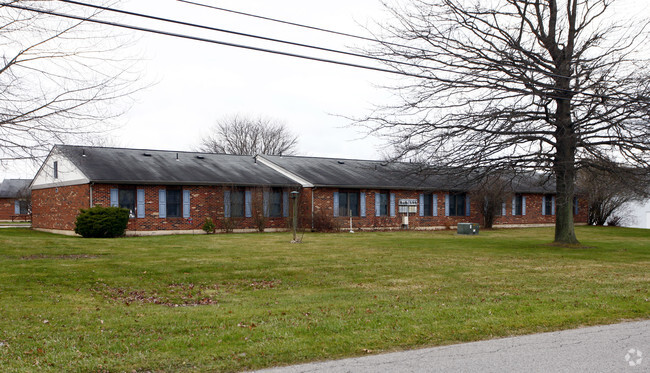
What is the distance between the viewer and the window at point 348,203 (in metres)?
32.8

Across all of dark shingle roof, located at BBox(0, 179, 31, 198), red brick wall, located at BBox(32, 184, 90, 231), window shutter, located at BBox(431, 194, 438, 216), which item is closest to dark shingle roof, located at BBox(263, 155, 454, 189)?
window shutter, located at BBox(431, 194, 438, 216)

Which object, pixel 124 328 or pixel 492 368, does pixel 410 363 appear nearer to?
pixel 492 368

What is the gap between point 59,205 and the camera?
3016cm

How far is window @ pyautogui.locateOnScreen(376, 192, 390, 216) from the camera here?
3409 cm

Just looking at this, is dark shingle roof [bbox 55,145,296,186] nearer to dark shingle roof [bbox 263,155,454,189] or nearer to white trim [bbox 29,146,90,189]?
white trim [bbox 29,146,90,189]

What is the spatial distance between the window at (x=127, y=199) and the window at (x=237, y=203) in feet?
16.5

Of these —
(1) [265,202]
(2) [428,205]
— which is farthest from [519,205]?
(1) [265,202]

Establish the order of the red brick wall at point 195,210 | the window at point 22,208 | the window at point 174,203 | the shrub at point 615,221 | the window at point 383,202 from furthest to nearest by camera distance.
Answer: the window at point 22,208 < the shrub at point 615,221 < the window at point 383,202 < the window at point 174,203 < the red brick wall at point 195,210


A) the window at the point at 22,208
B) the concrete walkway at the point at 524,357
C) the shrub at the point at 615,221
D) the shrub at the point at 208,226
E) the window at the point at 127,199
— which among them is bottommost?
the shrub at the point at 615,221

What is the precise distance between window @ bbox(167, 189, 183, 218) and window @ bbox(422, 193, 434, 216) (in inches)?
598

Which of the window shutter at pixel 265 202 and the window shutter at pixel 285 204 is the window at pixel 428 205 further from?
the window shutter at pixel 265 202

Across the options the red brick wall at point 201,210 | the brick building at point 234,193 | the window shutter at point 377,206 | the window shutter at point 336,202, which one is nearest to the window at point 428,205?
the brick building at point 234,193

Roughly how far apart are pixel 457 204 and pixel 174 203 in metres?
18.4

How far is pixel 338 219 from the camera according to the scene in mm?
31938
